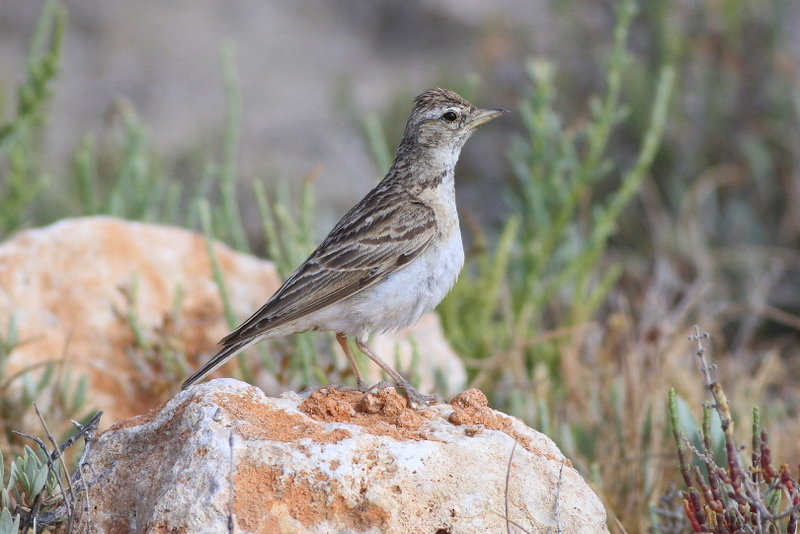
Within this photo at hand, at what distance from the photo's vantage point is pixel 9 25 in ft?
47.9

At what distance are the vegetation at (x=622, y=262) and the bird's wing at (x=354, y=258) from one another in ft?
2.80

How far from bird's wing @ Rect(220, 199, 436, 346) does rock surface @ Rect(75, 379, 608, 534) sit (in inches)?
42.5

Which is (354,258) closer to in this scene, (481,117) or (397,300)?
(397,300)

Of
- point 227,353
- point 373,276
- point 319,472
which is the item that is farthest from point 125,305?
point 319,472

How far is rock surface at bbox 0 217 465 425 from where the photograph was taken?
18.5ft

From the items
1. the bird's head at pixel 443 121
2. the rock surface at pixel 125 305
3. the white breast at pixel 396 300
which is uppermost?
the bird's head at pixel 443 121

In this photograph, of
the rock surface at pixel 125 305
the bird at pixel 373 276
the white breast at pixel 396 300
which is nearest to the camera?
the bird at pixel 373 276

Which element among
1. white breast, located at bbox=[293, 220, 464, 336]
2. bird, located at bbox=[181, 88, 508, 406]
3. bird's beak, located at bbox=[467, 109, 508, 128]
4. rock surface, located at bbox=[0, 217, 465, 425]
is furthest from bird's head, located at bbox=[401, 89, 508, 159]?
rock surface, located at bbox=[0, 217, 465, 425]

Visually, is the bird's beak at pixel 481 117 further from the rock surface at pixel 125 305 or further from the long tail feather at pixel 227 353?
the long tail feather at pixel 227 353

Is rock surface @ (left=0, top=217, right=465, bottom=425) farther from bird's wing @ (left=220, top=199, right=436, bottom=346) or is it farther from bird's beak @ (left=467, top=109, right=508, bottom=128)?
bird's beak @ (left=467, top=109, right=508, bottom=128)

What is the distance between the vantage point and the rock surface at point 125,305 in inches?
222

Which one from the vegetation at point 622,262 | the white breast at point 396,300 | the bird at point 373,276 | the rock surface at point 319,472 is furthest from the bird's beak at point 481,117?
the rock surface at point 319,472

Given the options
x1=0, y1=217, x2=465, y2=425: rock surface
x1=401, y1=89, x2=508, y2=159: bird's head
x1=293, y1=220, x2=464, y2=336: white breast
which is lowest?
x1=0, y1=217, x2=465, y2=425: rock surface

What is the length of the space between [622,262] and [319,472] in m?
6.24
